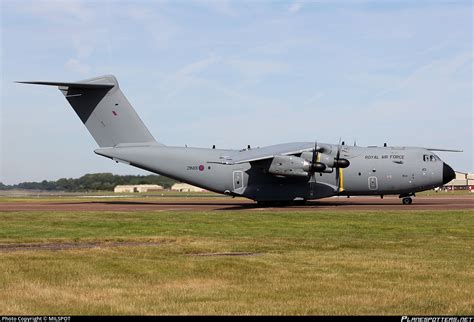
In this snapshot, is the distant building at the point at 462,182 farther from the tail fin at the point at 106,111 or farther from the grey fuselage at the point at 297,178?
the tail fin at the point at 106,111

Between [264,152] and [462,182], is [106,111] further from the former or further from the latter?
[462,182]

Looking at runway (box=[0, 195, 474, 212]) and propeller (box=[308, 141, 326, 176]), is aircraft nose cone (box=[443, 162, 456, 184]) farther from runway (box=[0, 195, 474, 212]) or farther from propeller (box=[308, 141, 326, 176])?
propeller (box=[308, 141, 326, 176])

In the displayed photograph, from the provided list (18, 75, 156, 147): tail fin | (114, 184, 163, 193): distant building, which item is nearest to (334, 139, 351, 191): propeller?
(18, 75, 156, 147): tail fin

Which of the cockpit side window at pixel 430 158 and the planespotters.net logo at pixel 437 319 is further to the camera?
the cockpit side window at pixel 430 158

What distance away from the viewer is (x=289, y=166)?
42.5 metres

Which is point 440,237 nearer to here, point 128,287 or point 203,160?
point 128,287

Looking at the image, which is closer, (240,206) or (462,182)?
(240,206)

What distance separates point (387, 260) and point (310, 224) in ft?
39.3

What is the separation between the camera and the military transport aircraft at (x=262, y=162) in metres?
43.0

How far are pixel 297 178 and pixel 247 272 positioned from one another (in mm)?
29860

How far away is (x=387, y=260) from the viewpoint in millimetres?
15602

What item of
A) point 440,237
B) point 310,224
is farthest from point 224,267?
point 310,224

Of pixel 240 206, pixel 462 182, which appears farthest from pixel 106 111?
pixel 462 182

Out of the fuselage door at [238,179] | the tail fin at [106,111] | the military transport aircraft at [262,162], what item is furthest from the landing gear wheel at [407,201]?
the tail fin at [106,111]
